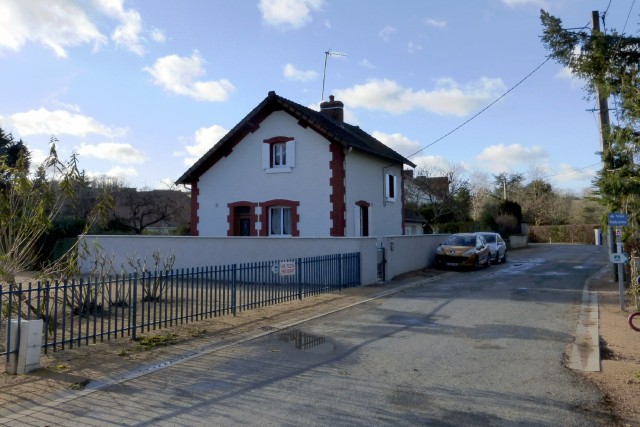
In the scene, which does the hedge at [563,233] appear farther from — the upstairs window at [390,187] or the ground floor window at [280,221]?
the ground floor window at [280,221]

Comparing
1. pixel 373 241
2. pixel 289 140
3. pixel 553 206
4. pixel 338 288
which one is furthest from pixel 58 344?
pixel 553 206

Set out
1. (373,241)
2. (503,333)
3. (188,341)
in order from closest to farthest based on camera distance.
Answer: (188,341) < (503,333) < (373,241)

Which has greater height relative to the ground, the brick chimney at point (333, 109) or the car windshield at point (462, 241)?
the brick chimney at point (333, 109)

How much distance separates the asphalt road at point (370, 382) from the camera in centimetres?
529

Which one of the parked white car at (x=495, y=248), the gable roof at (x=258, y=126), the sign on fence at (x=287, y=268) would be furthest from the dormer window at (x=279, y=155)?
the parked white car at (x=495, y=248)

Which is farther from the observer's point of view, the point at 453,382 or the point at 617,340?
the point at 617,340

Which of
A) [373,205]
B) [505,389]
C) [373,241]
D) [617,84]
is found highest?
[617,84]

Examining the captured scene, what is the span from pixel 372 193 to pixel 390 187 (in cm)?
260

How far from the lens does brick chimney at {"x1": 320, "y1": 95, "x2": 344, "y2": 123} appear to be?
26.7 metres

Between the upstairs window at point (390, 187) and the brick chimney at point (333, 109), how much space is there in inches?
153

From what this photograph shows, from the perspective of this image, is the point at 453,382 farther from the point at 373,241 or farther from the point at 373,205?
the point at 373,205

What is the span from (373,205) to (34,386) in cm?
1804

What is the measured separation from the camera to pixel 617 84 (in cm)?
1168

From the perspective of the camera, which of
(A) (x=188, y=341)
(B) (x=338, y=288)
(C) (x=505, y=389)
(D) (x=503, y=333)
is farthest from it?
(B) (x=338, y=288)
